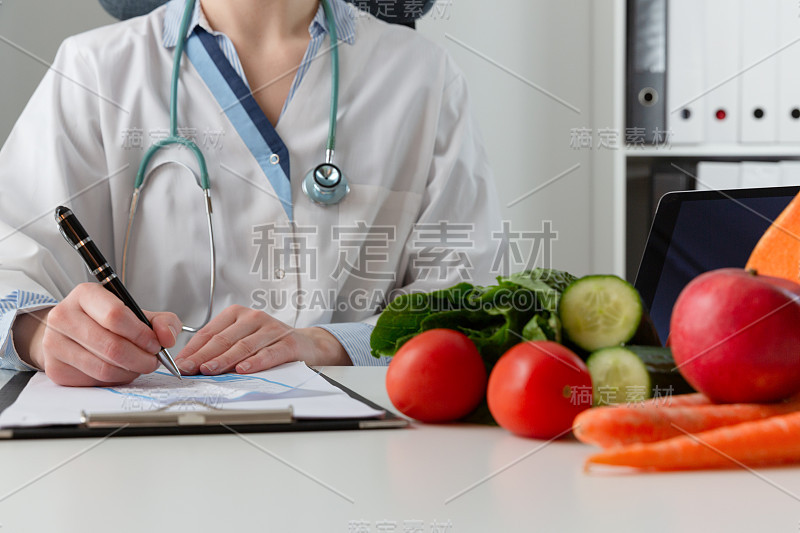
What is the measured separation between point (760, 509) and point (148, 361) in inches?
18.0

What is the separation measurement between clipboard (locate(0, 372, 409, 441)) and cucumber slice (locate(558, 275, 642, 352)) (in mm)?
127

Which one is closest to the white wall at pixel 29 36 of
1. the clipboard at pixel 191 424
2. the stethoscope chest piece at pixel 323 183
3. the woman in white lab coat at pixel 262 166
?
the woman in white lab coat at pixel 262 166

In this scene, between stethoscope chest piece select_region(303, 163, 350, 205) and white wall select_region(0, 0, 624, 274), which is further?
white wall select_region(0, 0, 624, 274)

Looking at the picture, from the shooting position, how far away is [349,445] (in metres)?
0.43

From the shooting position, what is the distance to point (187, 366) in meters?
0.66

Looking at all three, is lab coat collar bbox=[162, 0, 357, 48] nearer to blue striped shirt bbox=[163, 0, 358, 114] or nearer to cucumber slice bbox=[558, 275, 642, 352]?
blue striped shirt bbox=[163, 0, 358, 114]

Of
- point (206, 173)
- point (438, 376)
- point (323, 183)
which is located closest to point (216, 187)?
point (206, 173)

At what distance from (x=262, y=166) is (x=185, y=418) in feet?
2.05

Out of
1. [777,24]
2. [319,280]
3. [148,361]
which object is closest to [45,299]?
[148,361]

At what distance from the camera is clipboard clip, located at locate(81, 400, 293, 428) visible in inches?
18.0

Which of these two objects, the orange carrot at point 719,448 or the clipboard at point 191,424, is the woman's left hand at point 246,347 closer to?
the clipboard at point 191,424

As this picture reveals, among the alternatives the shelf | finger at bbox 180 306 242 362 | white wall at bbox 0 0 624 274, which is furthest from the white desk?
white wall at bbox 0 0 624 274

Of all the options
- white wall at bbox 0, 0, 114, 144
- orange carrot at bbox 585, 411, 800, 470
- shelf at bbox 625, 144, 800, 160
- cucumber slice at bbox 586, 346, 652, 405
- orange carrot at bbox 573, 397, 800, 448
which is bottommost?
orange carrot at bbox 585, 411, 800, 470

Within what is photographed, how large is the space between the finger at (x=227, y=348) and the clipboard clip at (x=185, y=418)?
0.20 meters
